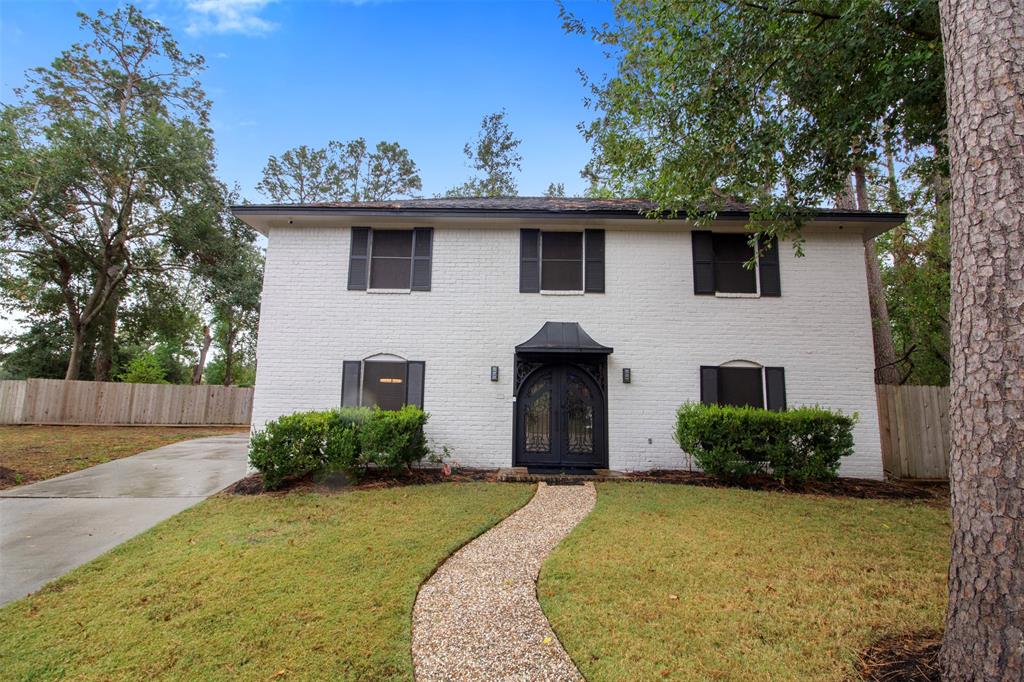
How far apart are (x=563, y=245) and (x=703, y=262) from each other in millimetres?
2806

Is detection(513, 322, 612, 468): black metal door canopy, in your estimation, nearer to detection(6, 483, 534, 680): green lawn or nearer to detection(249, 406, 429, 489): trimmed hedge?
detection(249, 406, 429, 489): trimmed hedge

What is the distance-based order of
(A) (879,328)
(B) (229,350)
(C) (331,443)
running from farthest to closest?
(B) (229,350)
(A) (879,328)
(C) (331,443)

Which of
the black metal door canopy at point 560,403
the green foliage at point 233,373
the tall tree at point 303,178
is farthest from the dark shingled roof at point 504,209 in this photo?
the green foliage at point 233,373

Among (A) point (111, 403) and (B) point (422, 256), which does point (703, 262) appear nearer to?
(B) point (422, 256)

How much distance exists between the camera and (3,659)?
105 inches

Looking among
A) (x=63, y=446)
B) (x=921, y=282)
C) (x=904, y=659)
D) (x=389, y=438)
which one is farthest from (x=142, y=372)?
(x=921, y=282)

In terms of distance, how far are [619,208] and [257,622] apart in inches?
336

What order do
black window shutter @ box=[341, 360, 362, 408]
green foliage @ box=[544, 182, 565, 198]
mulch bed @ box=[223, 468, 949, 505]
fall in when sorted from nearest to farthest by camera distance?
mulch bed @ box=[223, 468, 949, 505], black window shutter @ box=[341, 360, 362, 408], green foliage @ box=[544, 182, 565, 198]

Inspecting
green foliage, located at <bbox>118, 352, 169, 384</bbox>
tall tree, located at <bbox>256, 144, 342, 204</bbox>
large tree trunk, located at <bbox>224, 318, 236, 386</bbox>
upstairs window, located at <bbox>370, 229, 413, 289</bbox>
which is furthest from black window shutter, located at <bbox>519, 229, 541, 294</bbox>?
large tree trunk, located at <bbox>224, 318, 236, 386</bbox>

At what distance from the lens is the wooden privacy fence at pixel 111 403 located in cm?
1602

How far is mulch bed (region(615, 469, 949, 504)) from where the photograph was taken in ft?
24.1

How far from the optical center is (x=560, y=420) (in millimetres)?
8828

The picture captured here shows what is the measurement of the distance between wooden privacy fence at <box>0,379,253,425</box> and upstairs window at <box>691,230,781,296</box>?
20.4 meters

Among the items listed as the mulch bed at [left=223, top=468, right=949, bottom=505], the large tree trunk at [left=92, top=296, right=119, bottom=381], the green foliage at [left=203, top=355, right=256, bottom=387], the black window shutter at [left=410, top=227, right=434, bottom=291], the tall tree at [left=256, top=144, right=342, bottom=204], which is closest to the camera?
the mulch bed at [left=223, top=468, right=949, bottom=505]
